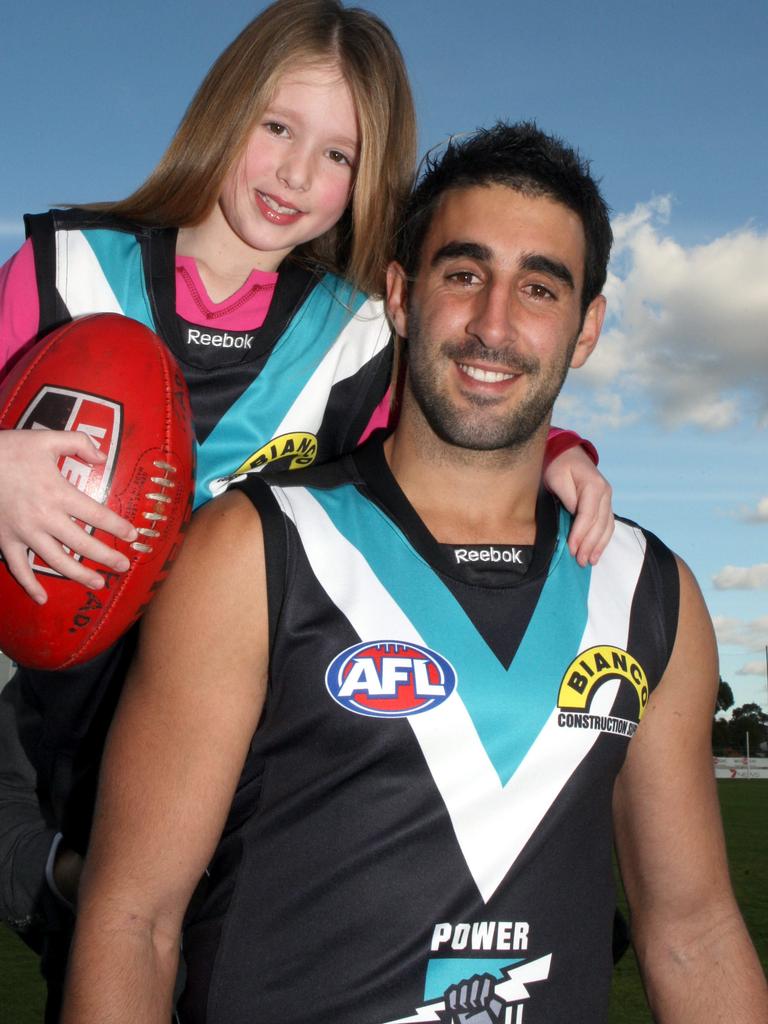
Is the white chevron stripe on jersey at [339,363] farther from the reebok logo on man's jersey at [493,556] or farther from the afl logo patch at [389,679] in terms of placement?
the afl logo patch at [389,679]

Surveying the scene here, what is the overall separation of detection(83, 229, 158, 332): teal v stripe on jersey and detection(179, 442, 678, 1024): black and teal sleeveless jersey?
82 centimetres

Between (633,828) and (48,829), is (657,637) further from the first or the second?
(48,829)

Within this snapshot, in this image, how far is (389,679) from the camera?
7.16 feet

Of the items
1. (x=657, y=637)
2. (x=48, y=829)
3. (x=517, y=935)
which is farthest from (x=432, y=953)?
(x=48, y=829)

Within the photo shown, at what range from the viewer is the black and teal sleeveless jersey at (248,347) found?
2.91m

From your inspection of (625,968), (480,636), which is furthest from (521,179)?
(625,968)

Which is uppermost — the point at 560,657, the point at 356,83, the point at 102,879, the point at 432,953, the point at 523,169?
the point at 356,83

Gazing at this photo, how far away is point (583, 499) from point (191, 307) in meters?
1.21

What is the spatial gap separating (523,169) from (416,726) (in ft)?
4.76

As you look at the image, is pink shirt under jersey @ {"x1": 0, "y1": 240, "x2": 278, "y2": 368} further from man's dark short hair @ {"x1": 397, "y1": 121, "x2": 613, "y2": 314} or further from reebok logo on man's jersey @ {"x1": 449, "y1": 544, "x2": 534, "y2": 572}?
reebok logo on man's jersey @ {"x1": 449, "y1": 544, "x2": 534, "y2": 572}

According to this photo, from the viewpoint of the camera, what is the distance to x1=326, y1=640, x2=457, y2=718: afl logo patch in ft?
7.07

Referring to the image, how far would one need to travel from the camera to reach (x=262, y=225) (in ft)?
10.1

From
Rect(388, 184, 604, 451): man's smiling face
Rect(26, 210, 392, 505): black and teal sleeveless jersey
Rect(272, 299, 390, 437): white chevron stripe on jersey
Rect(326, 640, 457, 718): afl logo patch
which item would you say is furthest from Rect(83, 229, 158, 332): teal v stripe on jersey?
Rect(326, 640, 457, 718): afl logo patch

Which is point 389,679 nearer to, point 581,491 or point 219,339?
point 581,491
